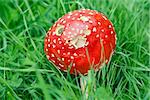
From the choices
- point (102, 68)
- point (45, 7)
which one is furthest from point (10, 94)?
point (45, 7)

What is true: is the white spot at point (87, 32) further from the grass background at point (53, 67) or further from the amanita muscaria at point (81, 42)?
the grass background at point (53, 67)

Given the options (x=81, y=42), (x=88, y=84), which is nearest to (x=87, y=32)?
(x=81, y=42)

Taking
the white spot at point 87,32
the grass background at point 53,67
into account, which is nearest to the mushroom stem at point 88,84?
the grass background at point 53,67

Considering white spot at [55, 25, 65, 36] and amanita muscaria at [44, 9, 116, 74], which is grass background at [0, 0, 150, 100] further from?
white spot at [55, 25, 65, 36]

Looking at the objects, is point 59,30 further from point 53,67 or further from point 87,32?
point 53,67

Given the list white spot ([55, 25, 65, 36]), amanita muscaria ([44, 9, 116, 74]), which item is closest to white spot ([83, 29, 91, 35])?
amanita muscaria ([44, 9, 116, 74])
